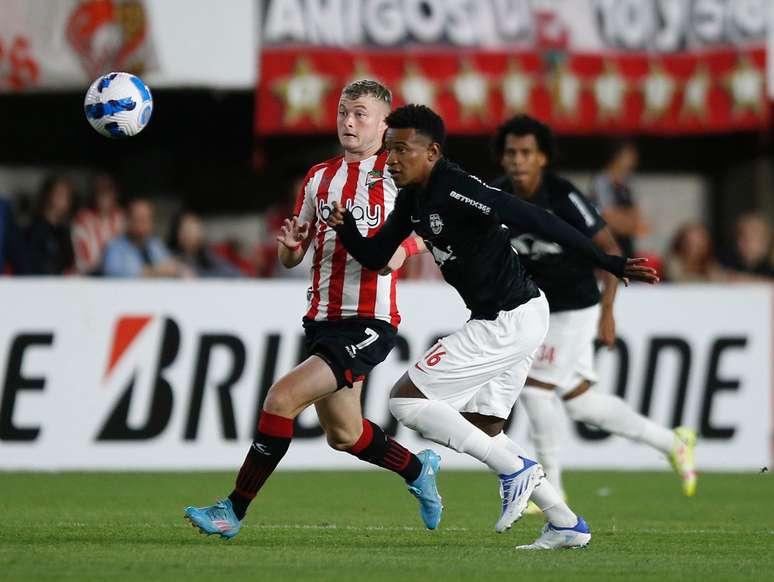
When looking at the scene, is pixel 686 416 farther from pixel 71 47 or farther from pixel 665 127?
pixel 71 47

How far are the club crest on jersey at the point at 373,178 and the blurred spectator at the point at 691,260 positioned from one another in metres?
7.99

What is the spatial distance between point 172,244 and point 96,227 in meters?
0.96

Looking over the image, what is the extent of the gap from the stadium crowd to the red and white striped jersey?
5.15m

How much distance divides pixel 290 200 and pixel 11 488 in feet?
21.6

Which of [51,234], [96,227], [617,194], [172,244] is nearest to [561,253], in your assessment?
[617,194]

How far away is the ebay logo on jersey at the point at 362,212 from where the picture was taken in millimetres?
7684

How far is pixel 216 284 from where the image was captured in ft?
40.2

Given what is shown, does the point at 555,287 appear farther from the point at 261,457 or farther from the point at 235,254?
the point at 235,254

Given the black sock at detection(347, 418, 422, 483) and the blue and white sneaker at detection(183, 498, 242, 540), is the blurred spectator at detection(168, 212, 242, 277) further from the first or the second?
the blue and white sneaker at detection(183, 498, 242, 540)

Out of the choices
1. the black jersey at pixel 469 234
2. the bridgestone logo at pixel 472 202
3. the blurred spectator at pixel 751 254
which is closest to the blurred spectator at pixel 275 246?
the blurred spectator at pixel 751 254

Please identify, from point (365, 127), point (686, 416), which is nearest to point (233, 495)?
point (365, 127)

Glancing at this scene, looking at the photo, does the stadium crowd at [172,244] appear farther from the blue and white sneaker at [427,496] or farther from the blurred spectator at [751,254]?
the blue and white sneaker at [427,496]

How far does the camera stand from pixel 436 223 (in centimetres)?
696

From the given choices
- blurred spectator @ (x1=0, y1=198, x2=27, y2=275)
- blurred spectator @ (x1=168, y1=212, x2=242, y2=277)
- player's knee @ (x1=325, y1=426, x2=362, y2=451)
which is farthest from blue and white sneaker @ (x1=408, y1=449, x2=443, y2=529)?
blurred spectator @ (x1=168, y1=212, x2=242, y2=277)
